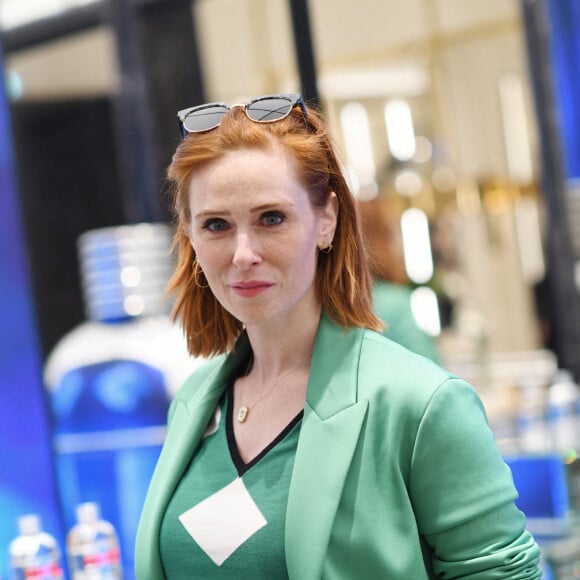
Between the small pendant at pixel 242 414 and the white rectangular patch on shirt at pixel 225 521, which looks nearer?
the white rectangular patch on shirt at pixel 225 521

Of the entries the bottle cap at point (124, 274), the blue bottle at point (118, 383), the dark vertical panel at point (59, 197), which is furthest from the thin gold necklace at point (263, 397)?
the dark vertical panel at point (59, 197)

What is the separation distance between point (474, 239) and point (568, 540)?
1.73 m

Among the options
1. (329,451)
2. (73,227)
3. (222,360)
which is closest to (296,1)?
(73,227)

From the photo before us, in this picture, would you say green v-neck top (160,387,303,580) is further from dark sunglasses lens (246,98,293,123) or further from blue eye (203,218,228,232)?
dark sunglasses lens (246,98,293,123)

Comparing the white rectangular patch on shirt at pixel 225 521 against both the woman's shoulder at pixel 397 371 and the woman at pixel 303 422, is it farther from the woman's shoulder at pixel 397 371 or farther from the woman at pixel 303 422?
the woman's shoulder at pixel 397 371

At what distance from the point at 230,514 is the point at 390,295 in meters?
1.64

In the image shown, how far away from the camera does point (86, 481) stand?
3439 millimetres

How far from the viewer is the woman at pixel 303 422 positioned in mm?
1400

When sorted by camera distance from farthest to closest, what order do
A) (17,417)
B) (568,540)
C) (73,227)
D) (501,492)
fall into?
(73,227)
(17,417)
(568,540)
(501,492)

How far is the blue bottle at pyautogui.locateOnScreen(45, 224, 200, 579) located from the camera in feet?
11.2

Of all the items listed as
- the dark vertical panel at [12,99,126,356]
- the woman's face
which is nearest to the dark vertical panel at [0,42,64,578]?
the woman's face

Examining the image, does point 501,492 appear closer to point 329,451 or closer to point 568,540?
point 329,451

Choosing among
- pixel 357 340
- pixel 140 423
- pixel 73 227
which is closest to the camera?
pixel 357 340

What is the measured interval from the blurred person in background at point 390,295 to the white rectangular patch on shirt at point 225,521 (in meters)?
1.24
